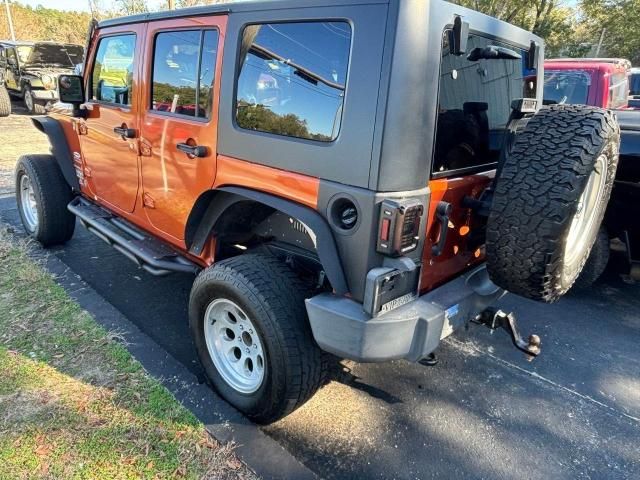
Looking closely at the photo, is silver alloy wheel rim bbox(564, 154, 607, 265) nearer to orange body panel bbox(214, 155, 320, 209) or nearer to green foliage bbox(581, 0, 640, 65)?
orange body panel bbox(214, 155, 320, 209)

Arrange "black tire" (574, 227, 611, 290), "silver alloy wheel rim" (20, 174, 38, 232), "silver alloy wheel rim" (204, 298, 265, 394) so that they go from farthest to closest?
"silver alloy wheel rim" (20, 174, 38, 232), "black tire" (574, 227, 611, 290), "silver alloy wheel rim" (204, 298, 265, 394)

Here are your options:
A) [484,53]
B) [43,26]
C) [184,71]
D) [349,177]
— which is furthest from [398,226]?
→ [43,26]

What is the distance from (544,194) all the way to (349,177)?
0.80 meters

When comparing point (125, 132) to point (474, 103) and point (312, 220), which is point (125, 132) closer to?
point (312, 220)

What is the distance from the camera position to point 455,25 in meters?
1.88

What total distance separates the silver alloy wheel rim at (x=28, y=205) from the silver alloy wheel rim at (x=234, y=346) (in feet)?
9.66

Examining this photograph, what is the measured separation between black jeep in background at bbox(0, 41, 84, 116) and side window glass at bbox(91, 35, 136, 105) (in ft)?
35.5

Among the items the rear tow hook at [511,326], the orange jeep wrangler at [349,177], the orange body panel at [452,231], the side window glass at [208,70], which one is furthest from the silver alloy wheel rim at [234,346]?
the rear tow hook at [511,326]

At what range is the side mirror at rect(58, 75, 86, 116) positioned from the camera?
11.9 ft

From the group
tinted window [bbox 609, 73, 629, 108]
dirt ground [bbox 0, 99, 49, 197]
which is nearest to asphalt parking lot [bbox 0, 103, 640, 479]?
tinted window [bbox 609, 73, 629, 108]

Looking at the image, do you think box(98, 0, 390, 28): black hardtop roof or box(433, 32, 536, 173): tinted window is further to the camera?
box(433, 32, 536, 173): tinted window

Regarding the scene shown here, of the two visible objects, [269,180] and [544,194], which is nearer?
[544,194]

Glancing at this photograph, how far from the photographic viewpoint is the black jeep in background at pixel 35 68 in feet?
42.5

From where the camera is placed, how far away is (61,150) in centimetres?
411
